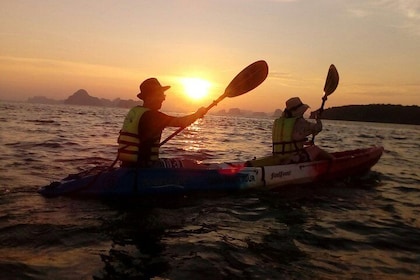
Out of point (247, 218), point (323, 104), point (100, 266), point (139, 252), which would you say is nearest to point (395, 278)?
point (247, 218)

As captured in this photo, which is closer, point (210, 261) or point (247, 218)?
point (210, 261)

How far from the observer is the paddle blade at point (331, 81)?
12500mm

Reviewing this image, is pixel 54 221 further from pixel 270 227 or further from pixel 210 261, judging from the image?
pixel 270 227

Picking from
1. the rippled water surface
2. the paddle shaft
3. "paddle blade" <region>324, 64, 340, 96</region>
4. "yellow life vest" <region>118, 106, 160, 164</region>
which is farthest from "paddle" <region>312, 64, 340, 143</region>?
"yellow life vest" <region>118, 106, 160, 164</region>

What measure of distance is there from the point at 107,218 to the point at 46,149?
9.89m

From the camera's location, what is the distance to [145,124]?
7.59 m

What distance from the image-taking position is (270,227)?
6.82 meters

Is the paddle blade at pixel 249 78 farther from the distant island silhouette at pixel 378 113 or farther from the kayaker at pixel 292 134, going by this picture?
the distant island silhouette at pixel 378 113

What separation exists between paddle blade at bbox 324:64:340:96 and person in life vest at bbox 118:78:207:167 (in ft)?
20.1

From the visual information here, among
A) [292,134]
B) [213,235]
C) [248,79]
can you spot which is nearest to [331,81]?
[292,134]

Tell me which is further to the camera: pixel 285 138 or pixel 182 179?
pixel 285 138

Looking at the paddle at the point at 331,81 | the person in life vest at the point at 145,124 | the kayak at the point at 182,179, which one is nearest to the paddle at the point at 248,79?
the kayak at the point at 182,179

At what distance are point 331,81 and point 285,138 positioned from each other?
12.7ft

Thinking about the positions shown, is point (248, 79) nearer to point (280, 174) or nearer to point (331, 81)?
point (280, 174)
